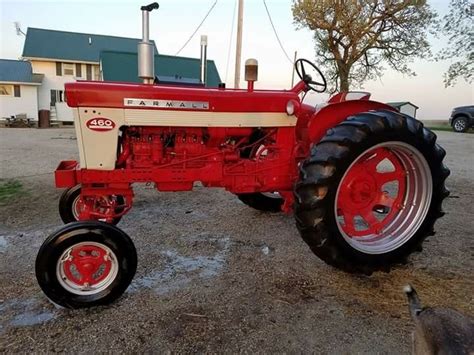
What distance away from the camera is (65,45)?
24656 millimetres

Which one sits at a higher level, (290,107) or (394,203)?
(290,107)

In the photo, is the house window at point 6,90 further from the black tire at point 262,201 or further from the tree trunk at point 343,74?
the black tire at point 262,201

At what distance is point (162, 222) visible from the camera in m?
4.03

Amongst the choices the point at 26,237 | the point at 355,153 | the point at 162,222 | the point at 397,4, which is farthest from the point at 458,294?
the point at 397,4

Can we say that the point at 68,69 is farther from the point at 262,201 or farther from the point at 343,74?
the point at 262,201

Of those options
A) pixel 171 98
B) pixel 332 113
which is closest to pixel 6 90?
pixel 171 98

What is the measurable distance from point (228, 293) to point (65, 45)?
26.3 m

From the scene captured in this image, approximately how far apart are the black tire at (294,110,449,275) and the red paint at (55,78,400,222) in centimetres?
39

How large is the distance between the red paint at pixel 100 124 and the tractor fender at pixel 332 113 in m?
1.45

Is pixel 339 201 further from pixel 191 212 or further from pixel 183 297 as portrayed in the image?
pixel 191 212

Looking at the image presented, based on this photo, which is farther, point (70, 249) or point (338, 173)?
point (338, 173)

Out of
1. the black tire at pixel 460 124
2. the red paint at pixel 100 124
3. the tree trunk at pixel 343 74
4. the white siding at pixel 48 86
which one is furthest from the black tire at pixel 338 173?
the white siding at pixel 48 86

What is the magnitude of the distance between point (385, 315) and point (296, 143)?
1.46 meters

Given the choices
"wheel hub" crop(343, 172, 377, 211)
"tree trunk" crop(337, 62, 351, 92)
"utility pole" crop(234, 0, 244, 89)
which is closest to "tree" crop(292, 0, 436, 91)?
"tree trunk" crop(337, 62, 351, 92)
